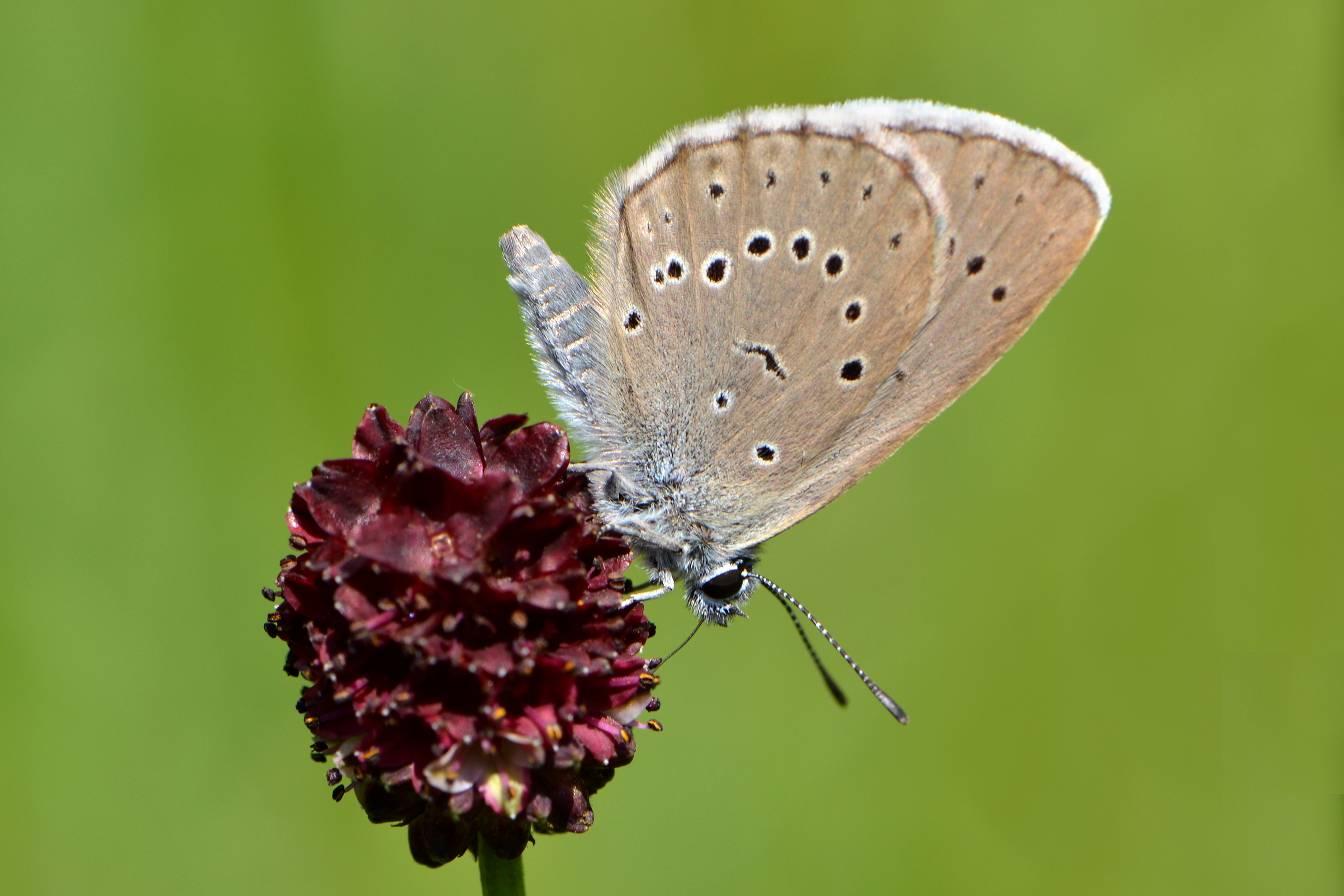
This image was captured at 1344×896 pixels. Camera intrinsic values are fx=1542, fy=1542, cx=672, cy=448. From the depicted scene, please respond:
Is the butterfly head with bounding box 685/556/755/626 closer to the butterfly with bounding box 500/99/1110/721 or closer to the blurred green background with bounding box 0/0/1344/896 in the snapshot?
the butterfly with bounding box 500/99/1110/721

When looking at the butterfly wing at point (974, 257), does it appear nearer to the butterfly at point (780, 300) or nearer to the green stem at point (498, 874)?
the butterfly at point (780, 300)

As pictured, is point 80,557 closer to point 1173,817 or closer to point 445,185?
point 445,185

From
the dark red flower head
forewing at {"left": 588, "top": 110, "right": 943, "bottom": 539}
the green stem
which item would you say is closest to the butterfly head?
forewing at {"left": 588, "top": 110, "right": 943, "bottom": 539}

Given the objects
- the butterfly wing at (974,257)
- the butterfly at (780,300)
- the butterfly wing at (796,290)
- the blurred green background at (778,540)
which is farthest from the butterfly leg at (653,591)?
the blurred green background at (778,540)

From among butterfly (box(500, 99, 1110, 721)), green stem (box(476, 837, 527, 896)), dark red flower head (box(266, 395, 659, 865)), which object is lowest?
green stem (box(476, 837, 527, 896))

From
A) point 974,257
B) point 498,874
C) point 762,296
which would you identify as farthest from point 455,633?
point 974,257

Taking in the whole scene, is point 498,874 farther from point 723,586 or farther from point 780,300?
point 780,300
